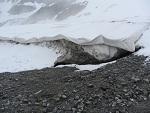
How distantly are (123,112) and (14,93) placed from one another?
13.0ft

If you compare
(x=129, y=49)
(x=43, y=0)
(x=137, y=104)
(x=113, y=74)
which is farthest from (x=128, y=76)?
(x=43, y=0)

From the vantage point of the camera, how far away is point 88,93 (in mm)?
7125

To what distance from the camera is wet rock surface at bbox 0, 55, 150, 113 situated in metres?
6.45

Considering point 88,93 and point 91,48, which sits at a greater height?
point 91,48

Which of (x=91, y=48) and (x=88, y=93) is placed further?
(x=91, y=48)

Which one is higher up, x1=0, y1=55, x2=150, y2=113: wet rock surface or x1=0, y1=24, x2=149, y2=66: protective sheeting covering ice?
x1=0, y1=24, x2=149, y2=66: protective sheeting covering ice

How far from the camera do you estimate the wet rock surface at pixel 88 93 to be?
6453 millimetres

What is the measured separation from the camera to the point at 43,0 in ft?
306

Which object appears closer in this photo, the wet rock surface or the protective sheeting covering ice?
the wet rock surface

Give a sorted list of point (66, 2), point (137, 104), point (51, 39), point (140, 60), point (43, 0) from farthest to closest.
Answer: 1. point (43, 0)
2. point (66, 2)
3. point (51, 39)
4. point (140, 60)
5. point (137, 104)

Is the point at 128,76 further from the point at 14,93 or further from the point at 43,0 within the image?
the point at 43,0

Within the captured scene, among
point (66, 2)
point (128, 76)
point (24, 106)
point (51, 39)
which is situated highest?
point (66, 2)

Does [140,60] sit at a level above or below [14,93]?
above

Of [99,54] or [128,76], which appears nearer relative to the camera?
[128,76]
